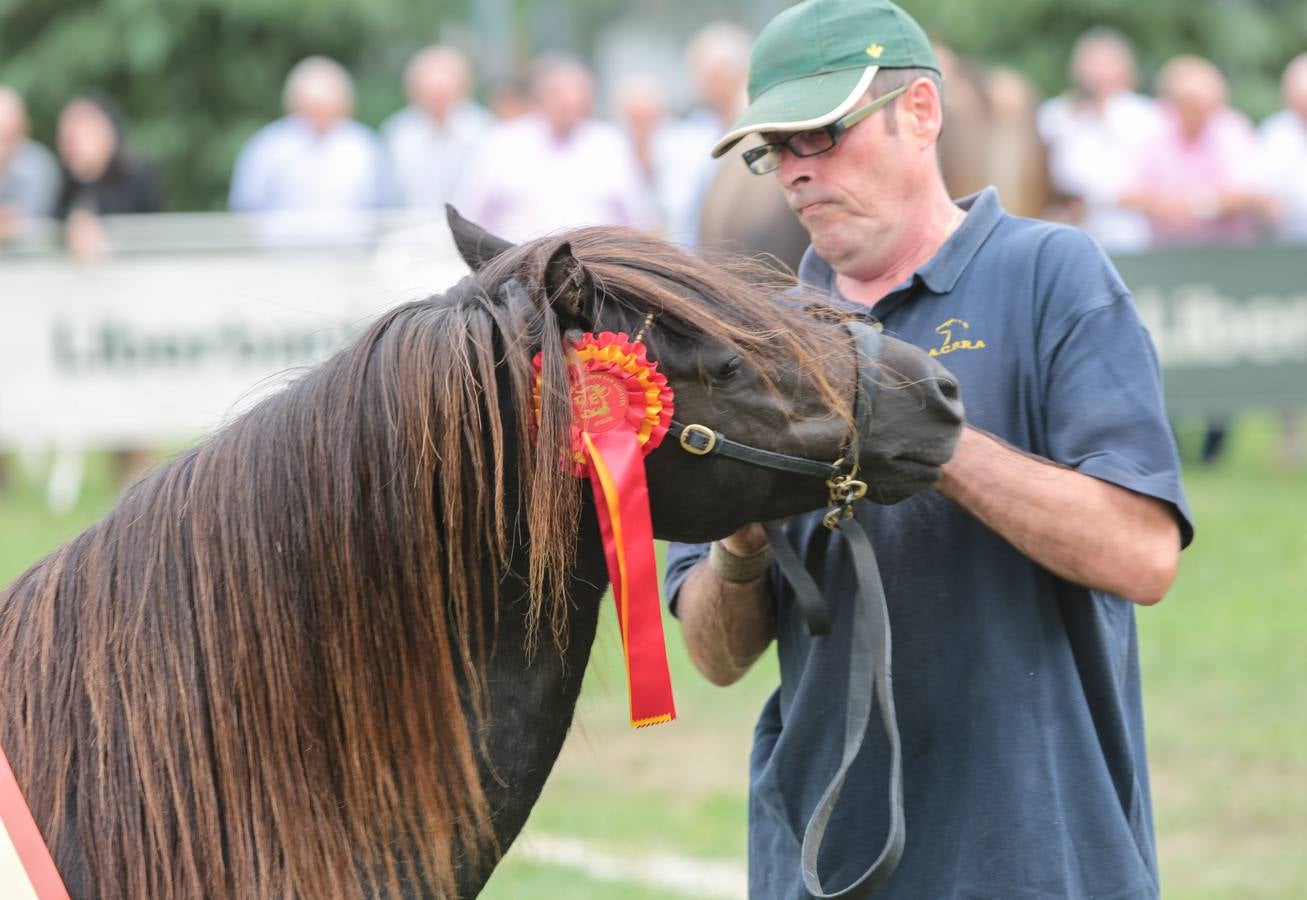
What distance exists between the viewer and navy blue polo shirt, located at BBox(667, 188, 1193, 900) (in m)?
2.49

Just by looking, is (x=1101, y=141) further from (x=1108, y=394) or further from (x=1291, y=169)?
(x=1108, y=394)

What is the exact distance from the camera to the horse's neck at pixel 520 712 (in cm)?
234

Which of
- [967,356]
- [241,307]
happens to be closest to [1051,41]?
[241,307]

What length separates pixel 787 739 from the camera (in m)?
2.70

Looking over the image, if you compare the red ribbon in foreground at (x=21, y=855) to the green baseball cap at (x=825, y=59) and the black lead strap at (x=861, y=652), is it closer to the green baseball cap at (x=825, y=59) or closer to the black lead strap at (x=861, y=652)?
the black lead strap at (x=861, y=652)

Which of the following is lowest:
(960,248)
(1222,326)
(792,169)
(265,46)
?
(1222,326)


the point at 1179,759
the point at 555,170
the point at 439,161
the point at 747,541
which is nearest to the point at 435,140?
the point at 439,161

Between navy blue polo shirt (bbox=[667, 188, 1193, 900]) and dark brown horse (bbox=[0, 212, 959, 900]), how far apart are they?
1.42 feet

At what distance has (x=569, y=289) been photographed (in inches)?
88.4

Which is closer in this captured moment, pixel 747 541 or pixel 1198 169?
pixel 747 541

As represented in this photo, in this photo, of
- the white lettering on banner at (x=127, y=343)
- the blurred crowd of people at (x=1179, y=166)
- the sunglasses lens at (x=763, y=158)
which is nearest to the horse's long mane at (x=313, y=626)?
the sunglasses lens at (x=763, y=158)

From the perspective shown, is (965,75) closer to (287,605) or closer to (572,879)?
(572,879)

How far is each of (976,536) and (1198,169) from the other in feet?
29.7

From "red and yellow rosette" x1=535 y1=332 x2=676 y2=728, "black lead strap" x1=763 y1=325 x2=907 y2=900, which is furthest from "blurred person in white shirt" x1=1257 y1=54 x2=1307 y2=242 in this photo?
"red and yellow rosette" x1=535 y1=332 x2=676 y2=728
